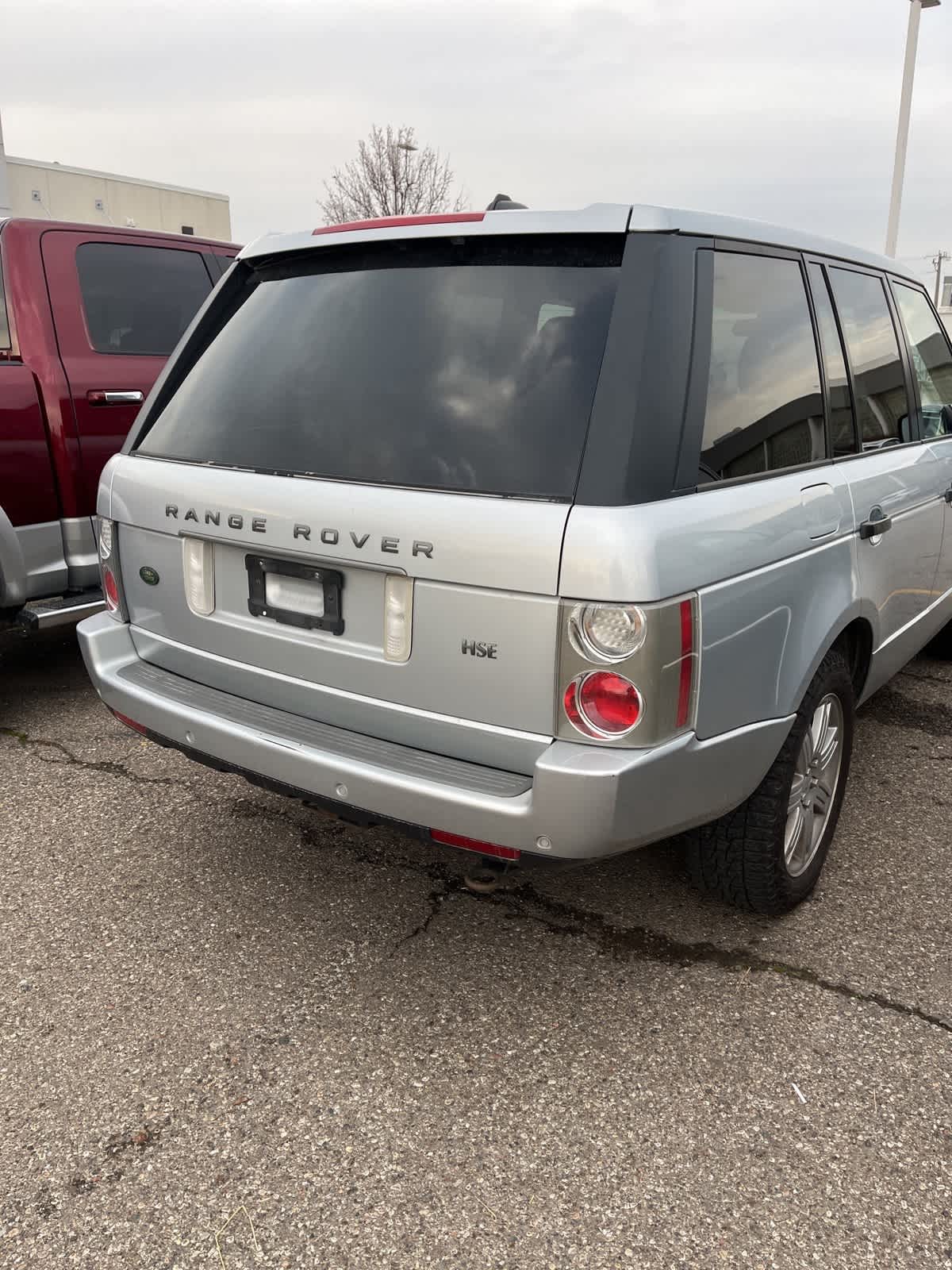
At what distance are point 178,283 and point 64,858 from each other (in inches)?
126

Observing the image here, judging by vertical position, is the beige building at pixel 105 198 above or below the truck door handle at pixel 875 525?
above

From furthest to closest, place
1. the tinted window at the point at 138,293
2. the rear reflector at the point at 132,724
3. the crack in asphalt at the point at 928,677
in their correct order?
the crack in asphalt at the point at 928,677, the tinted window at the point at 138,293, the rear reflector at the point at 132,724

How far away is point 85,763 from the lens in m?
4.12

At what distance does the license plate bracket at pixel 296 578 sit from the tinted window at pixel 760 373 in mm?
931

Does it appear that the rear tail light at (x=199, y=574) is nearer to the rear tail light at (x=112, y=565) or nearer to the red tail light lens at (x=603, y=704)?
the rear tail light at (x=112, y=565)

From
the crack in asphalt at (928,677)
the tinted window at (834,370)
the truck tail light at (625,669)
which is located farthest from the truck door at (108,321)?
the crack in asphalt at (928,677)

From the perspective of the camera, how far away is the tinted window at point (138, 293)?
4.73 metres

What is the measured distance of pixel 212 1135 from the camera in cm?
219

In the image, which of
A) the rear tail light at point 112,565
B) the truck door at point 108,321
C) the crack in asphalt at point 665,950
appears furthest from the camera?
the truck door at point 108,321

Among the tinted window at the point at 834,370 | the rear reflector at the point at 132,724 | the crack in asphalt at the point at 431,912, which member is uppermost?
the tinted window at the point at 834,370

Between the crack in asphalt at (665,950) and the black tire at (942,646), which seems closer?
the crack in asphalt at (665,950)

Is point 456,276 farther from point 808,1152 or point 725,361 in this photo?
point 808,1152

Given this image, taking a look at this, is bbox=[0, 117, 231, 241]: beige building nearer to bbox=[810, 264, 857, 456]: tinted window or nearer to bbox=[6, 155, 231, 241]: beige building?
bbox=[6, 155, 231, 241]: beige building

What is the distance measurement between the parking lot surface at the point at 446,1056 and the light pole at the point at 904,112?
12548 millimetres
